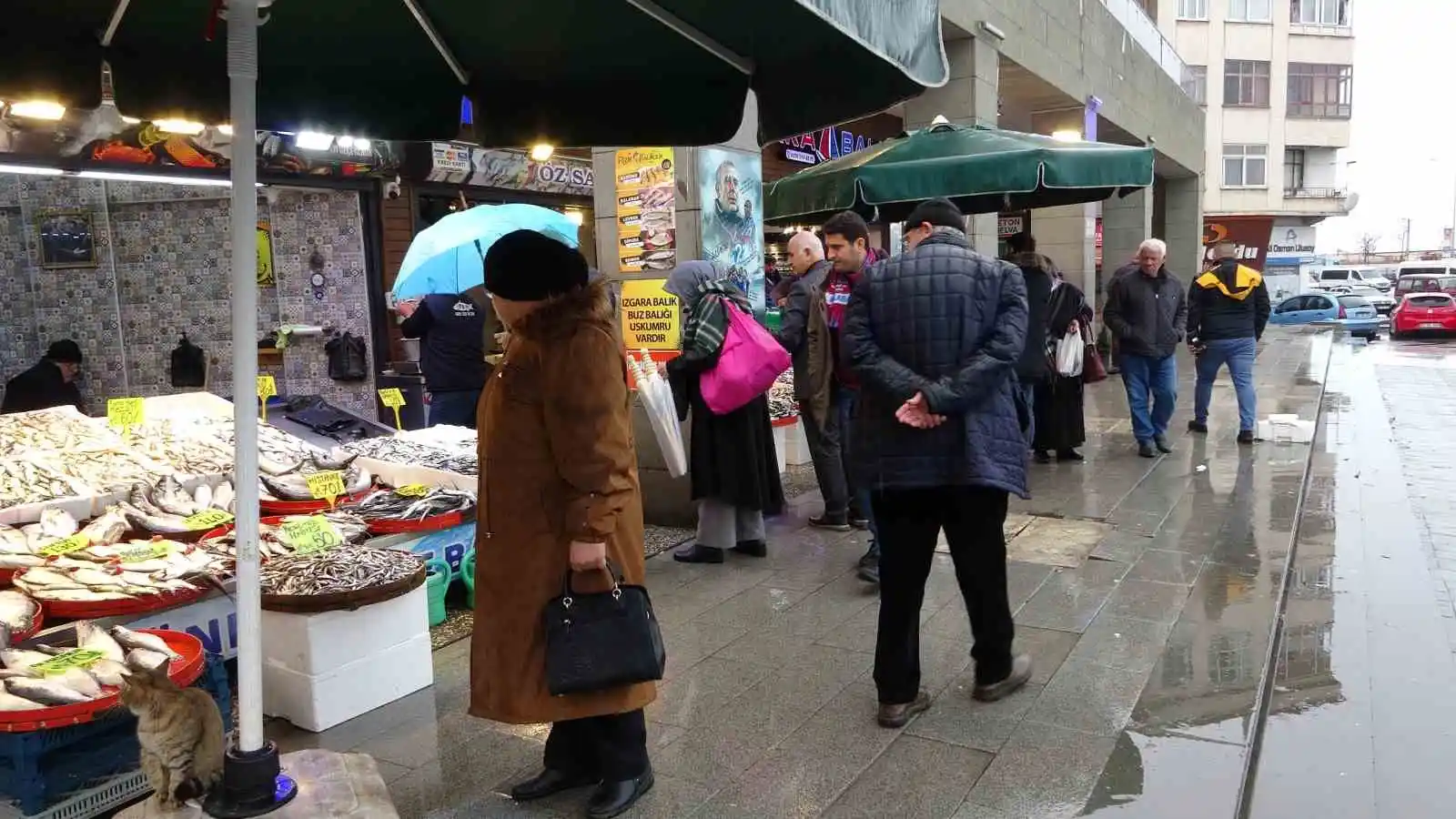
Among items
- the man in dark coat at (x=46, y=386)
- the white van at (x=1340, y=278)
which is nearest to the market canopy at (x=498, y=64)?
the man in dark coat at (x=46, y=386)

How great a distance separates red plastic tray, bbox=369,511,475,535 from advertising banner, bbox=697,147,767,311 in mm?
2738

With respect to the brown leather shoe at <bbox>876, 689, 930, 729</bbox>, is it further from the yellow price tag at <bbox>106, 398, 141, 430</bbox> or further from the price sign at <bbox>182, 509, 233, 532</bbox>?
the yellow price tag at <bbox>106, 398, 141, 430</bbox>

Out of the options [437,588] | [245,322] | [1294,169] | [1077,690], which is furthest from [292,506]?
[1294,169]

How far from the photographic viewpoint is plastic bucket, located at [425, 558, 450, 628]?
5.05 meters

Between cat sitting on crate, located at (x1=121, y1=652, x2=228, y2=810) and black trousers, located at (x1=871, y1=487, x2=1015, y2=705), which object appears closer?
cat sitting on crate, located at (x1=121, y1=652, x2=228, y2=810)

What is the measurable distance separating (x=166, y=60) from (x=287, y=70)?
1.31 feet

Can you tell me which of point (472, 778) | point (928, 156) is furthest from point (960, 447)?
point (928, 156)

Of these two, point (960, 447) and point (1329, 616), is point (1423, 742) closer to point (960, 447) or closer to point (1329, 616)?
point (1329, 616)

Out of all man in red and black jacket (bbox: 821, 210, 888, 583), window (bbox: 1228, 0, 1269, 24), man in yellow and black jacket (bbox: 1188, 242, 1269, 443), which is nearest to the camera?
man in red and black jacket (bbox: 821, 210, 888, 583)

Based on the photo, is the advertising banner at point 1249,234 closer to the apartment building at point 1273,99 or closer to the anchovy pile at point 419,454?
the apartment building at point 1273,99

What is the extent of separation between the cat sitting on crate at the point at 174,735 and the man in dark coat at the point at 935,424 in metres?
2.31

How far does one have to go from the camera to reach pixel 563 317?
309 centimetres

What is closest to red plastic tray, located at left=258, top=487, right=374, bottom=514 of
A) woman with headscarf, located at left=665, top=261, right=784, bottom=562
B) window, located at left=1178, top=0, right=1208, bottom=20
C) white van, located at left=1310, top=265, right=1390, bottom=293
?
woman with headscarf, located at left=665, top=261, right=784, bottom=562

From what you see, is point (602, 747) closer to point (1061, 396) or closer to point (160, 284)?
point (1061, 396)
